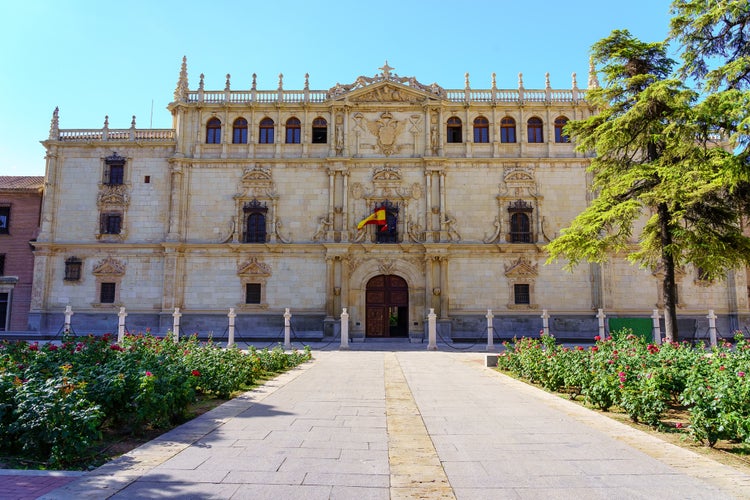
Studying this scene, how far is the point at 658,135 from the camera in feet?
56.1

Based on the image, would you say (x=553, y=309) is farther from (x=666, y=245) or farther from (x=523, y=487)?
(x=523, y=487)

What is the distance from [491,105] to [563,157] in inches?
231

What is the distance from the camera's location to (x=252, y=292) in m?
32.9

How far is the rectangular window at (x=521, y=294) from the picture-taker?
107 ft

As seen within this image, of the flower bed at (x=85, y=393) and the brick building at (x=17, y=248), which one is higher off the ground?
the brick building at (x=17, y=248)

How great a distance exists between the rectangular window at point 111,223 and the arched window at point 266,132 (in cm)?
1069

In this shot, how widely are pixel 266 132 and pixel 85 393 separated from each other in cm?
2931

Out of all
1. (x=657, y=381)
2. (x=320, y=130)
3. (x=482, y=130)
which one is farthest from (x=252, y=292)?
(x=657, y=381)

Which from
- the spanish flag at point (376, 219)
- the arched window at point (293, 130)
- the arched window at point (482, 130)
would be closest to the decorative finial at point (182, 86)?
the arched window at point (293, 130)

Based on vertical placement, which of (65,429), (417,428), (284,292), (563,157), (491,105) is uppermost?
(491,105)

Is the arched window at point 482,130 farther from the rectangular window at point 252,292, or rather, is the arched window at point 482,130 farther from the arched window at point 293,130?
the rectangular window at point 252,292

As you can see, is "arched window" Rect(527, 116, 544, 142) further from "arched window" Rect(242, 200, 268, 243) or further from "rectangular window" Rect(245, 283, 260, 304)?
"rectangular window" Rect(245, 283, 260, 304)

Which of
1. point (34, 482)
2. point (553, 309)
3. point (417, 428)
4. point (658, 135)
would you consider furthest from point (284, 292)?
point (34, 482)

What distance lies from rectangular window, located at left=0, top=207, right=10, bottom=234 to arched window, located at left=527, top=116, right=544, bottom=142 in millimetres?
36157
